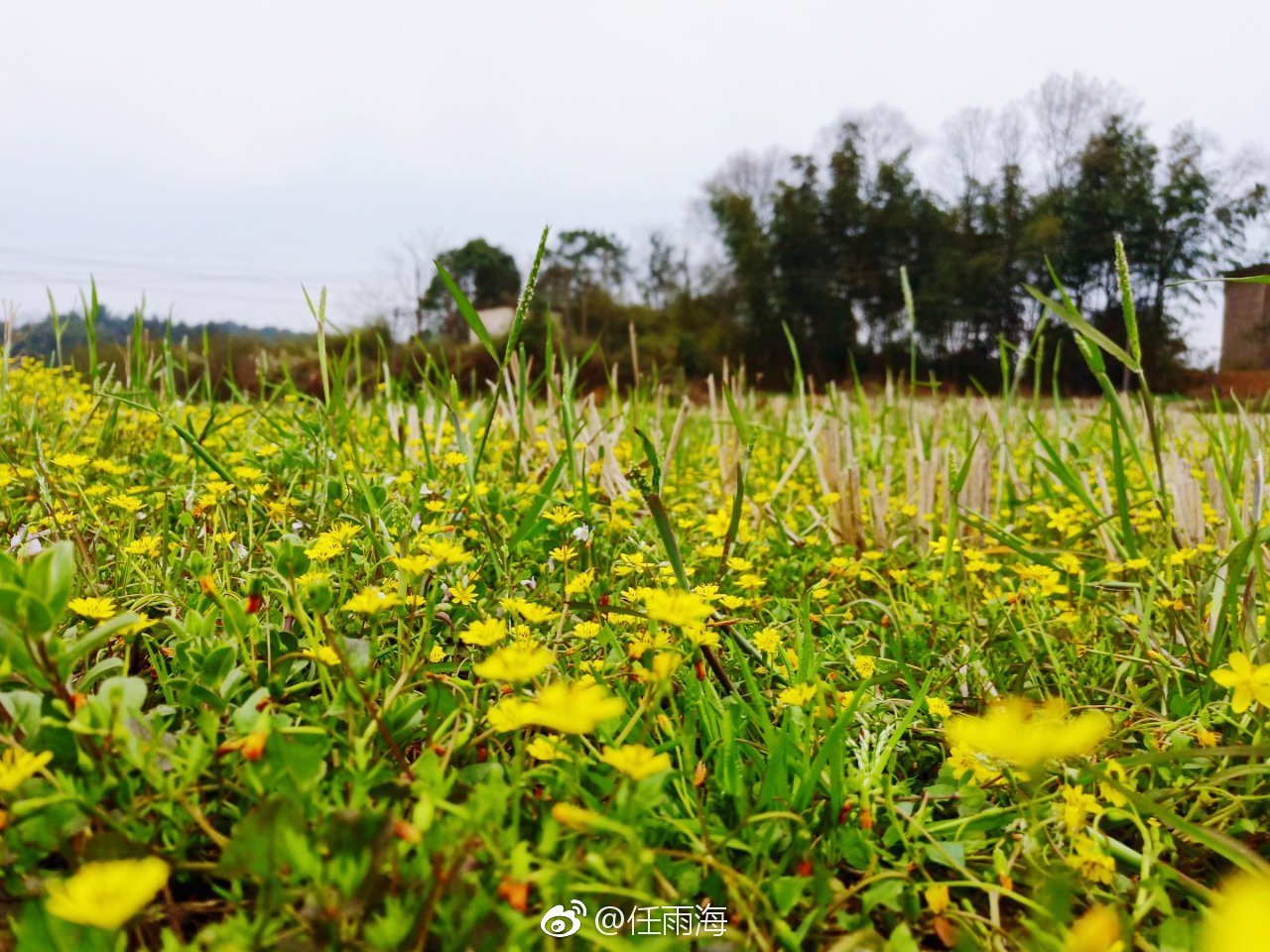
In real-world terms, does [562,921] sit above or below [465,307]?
below

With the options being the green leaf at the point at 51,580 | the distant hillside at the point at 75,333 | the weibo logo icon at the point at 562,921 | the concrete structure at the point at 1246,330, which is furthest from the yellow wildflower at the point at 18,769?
the concrete structure at the point at 1246,330

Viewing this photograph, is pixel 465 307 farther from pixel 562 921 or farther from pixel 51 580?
pixel 562 921

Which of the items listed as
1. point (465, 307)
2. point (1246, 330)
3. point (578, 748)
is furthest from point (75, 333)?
point (1246, 330)

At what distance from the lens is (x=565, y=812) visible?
0.58 meters

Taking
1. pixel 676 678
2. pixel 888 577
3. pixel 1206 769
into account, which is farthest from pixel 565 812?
pixel 888 577

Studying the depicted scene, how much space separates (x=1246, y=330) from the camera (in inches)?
621

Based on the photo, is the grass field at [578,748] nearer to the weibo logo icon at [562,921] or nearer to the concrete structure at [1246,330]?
the weibo logo icon at [562,921]

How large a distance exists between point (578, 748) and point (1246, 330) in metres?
19.9

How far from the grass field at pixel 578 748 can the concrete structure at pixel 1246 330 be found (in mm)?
16608

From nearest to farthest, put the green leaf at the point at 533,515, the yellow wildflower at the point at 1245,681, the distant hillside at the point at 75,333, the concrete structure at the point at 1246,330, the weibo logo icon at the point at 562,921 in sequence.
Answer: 1. the weibo logo icon at the point at 562,921
2. the yellow wildflower at the point at 1245,681
3. the green leaf at the point at 533,515
4. the distant hillside at the point at 75,333
5. the concrete structure at the point at 1246,330

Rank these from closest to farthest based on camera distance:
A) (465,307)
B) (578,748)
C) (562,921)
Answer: (562,921), (578,748), (465,307)

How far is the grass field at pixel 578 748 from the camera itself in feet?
1.91

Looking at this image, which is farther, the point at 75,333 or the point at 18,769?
the point at 75,333

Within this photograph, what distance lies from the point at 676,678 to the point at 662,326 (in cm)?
2378
